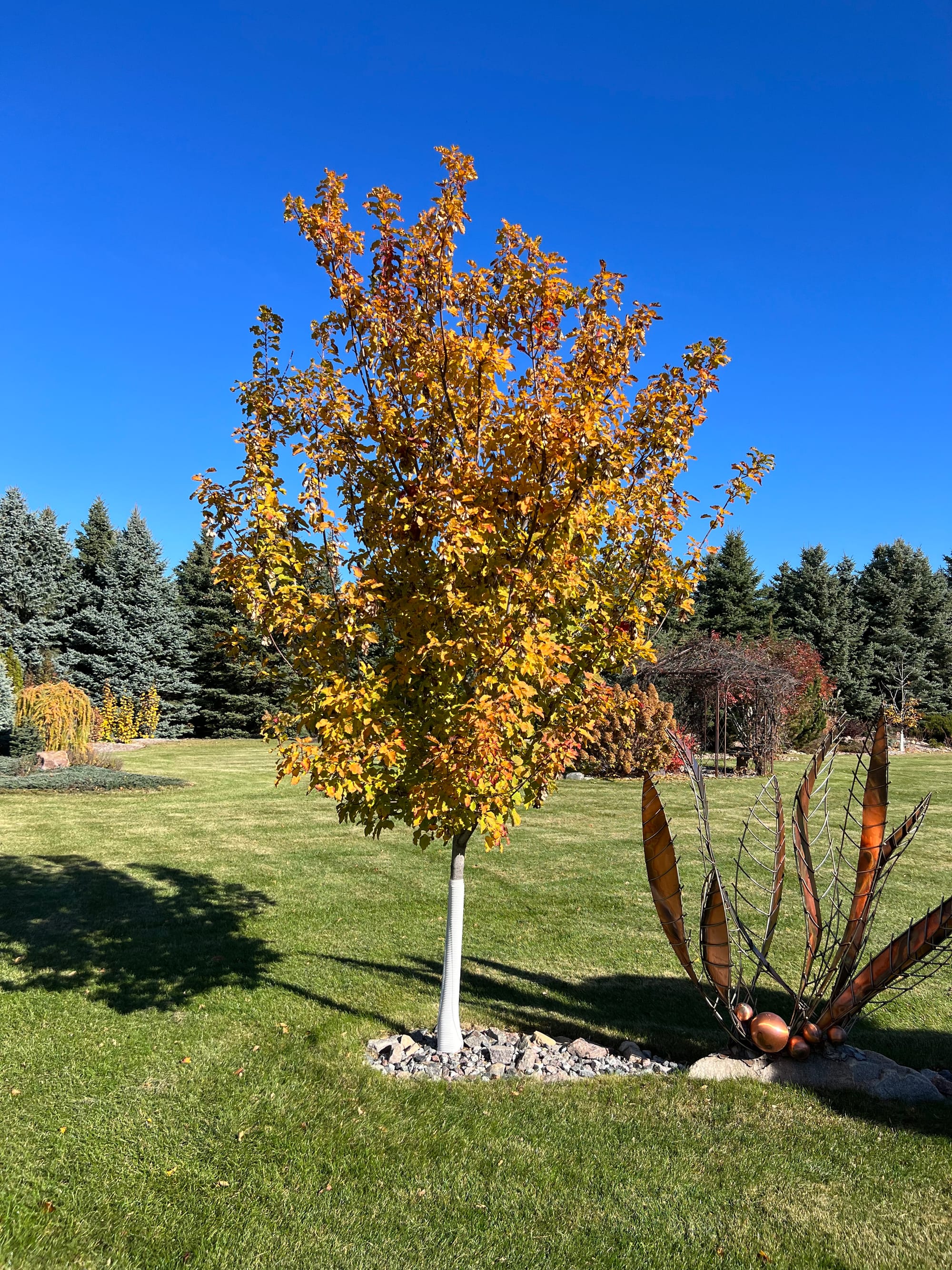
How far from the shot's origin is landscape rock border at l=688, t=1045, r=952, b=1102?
13.5ft

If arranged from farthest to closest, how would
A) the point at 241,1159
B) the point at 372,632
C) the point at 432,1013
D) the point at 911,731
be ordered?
A: the point at 911,731, the point at 432,1013, the point at 372,632, the point at 241,1159

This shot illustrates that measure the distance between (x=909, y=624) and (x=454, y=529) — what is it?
4428 centimetres

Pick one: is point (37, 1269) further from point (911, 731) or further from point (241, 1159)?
point (911, 731)

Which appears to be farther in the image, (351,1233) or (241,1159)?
(241,1159)

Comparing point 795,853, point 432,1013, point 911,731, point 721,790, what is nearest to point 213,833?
point 432,1013

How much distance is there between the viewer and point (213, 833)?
11.0 metres

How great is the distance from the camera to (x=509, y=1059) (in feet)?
14.9

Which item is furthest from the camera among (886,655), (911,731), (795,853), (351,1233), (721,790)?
(886,655)

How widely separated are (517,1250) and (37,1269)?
5.71ft

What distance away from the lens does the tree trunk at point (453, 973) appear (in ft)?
14.8

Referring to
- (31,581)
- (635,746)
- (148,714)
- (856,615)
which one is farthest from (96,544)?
(856,615)

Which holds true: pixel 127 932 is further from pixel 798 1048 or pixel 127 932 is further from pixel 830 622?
pixel 830 622

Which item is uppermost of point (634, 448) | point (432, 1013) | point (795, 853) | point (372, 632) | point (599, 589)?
point (634, 448)

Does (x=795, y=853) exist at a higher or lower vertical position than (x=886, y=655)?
lower
